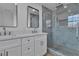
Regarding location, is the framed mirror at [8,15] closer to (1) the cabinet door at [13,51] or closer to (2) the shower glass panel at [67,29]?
(1) the cabinet door at [13,51]

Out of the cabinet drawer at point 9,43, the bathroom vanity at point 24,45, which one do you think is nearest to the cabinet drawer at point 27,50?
the bathroom vanity at point 24,45

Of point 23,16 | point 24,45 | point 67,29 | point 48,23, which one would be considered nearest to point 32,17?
point 23,16

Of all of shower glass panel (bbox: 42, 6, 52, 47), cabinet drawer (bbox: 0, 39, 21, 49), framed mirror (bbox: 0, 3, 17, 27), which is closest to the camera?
cabinet drawer (bbox: 0, 39, 21, 49)

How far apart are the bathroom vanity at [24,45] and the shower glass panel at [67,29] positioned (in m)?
0.21

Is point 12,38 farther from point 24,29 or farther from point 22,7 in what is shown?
point 22,7

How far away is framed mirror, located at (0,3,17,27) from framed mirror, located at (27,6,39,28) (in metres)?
0.20

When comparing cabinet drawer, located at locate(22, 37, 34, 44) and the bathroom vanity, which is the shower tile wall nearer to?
the bathroom vanity

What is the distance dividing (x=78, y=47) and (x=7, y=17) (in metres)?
1.10

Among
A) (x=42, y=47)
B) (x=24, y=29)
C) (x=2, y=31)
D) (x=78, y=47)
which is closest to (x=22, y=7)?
(x=24, y=29)

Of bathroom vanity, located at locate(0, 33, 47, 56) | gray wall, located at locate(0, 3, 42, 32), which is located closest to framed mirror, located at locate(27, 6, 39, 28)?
gray wall, located at locate(0, 3, 42, 32)

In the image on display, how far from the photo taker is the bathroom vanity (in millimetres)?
1336

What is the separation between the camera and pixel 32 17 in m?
1.67

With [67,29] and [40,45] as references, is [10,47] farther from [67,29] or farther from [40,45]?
[67,29]

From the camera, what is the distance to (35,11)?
5.52 feet
